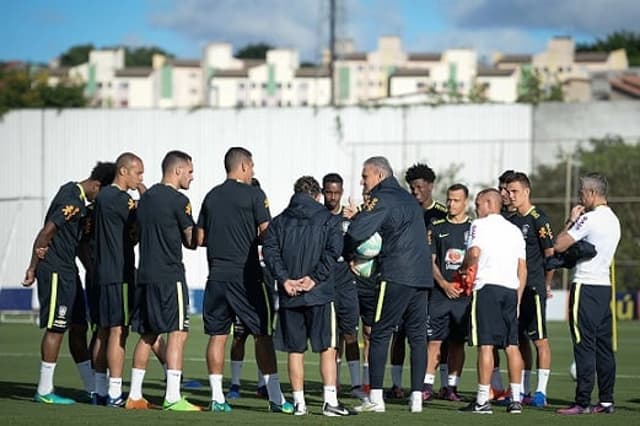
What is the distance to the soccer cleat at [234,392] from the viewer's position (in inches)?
602

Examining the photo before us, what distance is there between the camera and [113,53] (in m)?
119

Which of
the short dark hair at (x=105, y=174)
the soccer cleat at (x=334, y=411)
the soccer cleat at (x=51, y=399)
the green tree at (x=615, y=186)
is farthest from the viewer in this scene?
the green tree at (x=615, y=186)

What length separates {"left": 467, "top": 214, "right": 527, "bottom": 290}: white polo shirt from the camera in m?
13.5

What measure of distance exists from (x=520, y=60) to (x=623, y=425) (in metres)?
107

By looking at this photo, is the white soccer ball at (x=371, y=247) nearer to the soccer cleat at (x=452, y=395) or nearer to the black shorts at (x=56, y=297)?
the soccer cleat at (x=452, y=395)

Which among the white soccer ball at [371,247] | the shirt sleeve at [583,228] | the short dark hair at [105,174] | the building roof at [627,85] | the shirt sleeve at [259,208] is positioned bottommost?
the white soccer ball at [371,247]

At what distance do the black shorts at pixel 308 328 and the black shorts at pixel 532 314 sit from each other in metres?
2.56

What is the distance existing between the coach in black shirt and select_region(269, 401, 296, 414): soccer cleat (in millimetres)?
804

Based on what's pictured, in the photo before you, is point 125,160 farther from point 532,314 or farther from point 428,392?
point 532,314

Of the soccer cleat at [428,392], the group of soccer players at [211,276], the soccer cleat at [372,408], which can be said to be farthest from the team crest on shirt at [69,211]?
the soccer cleat at [428,392]

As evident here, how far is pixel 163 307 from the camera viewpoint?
13.4m

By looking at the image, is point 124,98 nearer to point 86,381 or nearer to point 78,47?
point 78,47

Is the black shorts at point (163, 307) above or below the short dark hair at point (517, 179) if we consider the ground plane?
below

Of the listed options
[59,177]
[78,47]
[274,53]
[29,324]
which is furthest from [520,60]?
[29,324]
